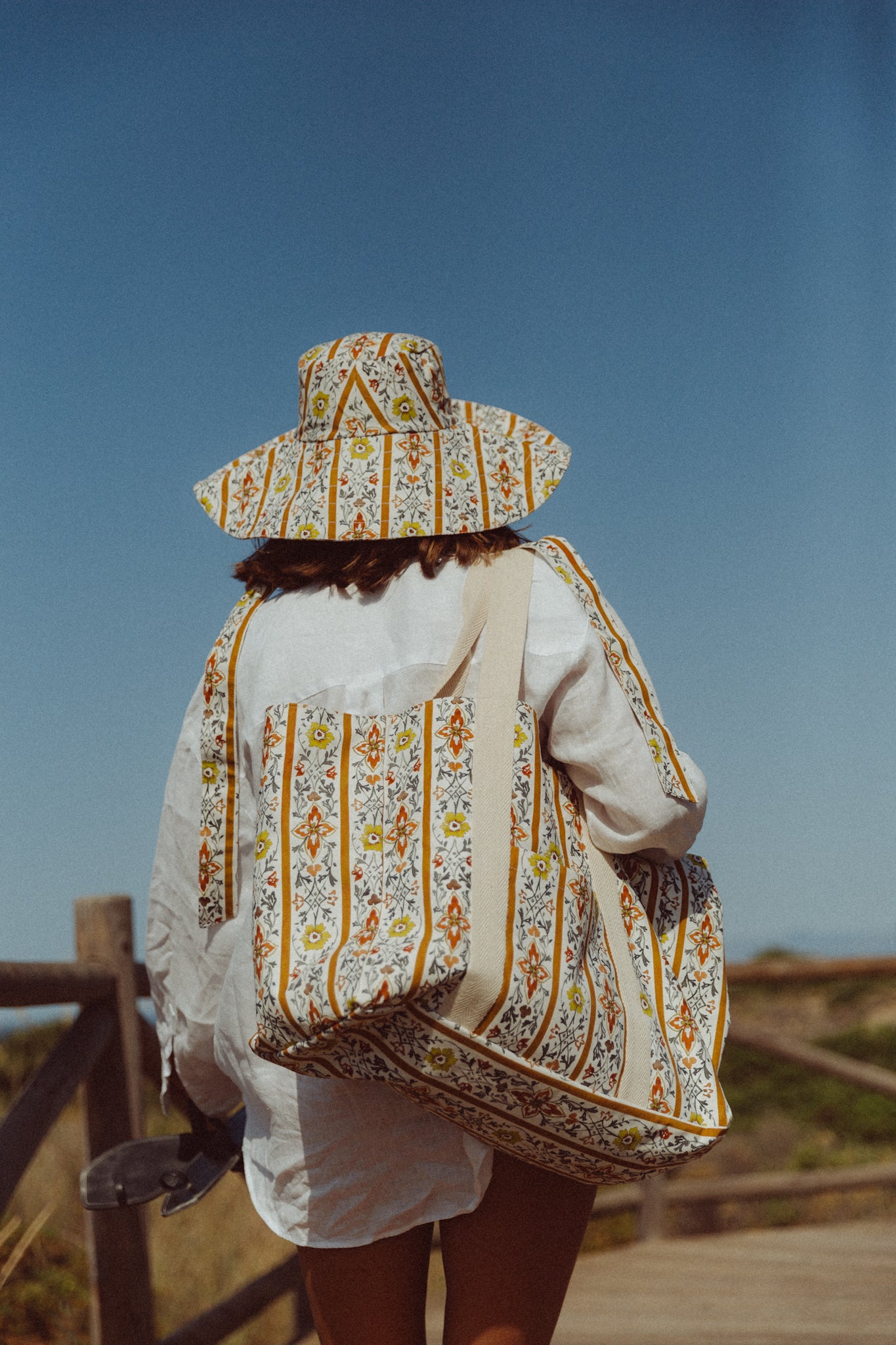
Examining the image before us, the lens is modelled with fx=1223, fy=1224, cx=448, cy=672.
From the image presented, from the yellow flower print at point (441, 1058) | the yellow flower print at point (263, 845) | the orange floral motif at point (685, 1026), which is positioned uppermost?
the yellow flower print at point (263, 845)

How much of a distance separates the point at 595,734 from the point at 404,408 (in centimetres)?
53

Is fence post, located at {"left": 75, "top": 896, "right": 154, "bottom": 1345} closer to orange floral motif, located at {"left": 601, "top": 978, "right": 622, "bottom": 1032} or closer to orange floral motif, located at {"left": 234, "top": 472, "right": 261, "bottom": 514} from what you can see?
orange floral motif, located at {"left": 234, "top": 472, "right": 261, "bottom": 514}

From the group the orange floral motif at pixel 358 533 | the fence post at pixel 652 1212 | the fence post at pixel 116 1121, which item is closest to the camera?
the orange floral motif at pixel 358 533

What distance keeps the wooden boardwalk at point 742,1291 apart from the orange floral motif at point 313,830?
7.76ft

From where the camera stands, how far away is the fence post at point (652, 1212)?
4.29 meters

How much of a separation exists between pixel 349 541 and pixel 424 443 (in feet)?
0.59

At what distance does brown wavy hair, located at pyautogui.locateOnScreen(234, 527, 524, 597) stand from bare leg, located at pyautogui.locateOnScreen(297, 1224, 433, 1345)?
81 centimetres

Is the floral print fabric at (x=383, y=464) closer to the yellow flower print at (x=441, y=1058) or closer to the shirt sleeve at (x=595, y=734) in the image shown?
the shirt sleeve at (x=595, y=734)

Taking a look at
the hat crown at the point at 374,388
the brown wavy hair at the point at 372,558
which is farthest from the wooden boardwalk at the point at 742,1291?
the hat crown at the point at 374,388

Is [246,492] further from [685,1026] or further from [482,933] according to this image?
[685,1026]

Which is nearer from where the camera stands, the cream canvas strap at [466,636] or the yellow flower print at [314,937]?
the yellow flower print at [314,937]

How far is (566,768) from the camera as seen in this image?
1482 millimetres

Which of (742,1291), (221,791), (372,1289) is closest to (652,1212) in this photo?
(742,1291)

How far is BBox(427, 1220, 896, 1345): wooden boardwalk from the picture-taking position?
10.3 feet
